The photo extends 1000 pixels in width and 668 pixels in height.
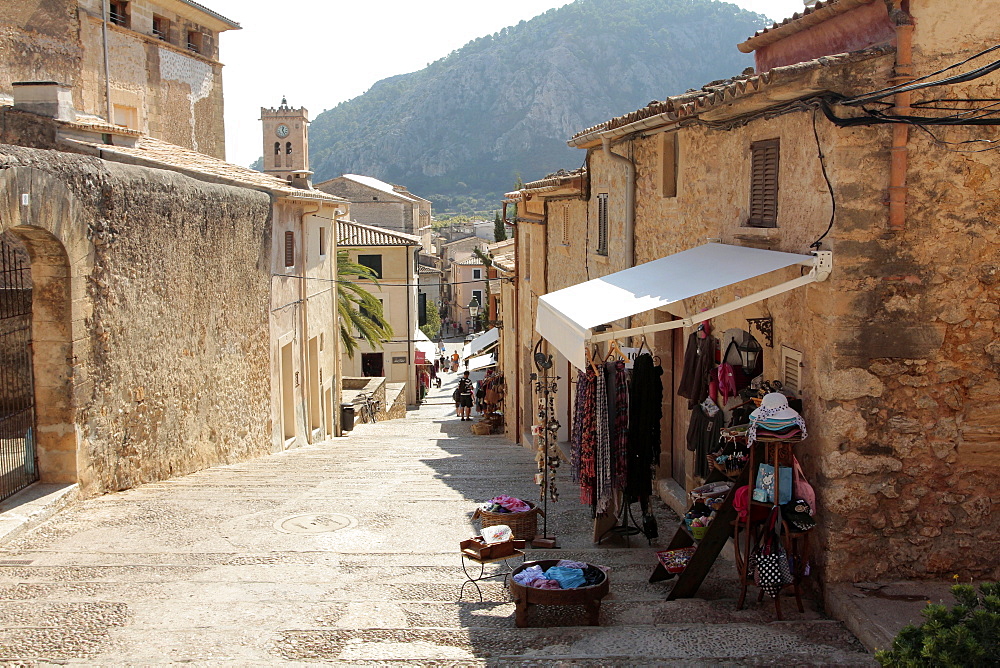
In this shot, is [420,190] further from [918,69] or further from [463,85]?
[918,69]

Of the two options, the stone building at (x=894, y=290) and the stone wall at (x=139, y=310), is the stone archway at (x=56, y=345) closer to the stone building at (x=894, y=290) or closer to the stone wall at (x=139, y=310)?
the stone wall at (x=139, y=310)

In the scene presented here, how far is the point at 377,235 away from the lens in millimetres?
39375

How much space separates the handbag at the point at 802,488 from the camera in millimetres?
6441

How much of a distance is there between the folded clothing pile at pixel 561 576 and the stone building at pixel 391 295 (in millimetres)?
31926

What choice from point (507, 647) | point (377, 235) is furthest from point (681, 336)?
point (377, 235)

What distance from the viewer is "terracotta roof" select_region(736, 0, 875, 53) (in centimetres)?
695

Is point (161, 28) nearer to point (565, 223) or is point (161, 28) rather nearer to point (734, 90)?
point (565, 223)

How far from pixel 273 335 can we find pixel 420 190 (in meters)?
135

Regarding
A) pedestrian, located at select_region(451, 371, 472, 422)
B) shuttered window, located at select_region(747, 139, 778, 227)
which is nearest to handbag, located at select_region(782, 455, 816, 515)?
shuttered window, located at select_region(747, 139, 778, 227)

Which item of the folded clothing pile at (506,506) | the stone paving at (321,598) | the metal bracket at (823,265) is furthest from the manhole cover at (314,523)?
the metal bracket at (823,265)

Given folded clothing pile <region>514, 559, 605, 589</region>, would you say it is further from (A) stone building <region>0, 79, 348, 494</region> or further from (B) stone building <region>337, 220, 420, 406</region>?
(B) stone building <region>337, 220, 420, 406</region>

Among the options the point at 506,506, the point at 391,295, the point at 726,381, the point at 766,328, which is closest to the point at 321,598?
the point at 506,506

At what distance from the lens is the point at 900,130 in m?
6.21

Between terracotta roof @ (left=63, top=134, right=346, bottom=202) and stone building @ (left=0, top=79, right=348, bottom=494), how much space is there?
0.05 metres
